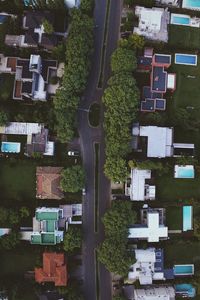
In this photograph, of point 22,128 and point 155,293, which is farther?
point 22,128

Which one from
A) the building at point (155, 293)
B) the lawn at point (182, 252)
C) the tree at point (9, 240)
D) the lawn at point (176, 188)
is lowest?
the building at point (155, 293)

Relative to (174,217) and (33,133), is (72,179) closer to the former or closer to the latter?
(33,133)

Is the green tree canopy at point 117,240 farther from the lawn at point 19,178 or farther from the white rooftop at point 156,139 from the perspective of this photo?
the lawn at point 19,178

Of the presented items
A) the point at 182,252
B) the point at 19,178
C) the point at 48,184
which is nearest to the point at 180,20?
the point at 48,184

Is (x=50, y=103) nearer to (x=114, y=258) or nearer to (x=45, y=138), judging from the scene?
(x=45, y=138)

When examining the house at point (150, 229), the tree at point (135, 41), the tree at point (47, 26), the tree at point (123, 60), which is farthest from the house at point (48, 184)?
the tree at point (135, 41)

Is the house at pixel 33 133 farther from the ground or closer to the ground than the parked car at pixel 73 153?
farther from the ground
